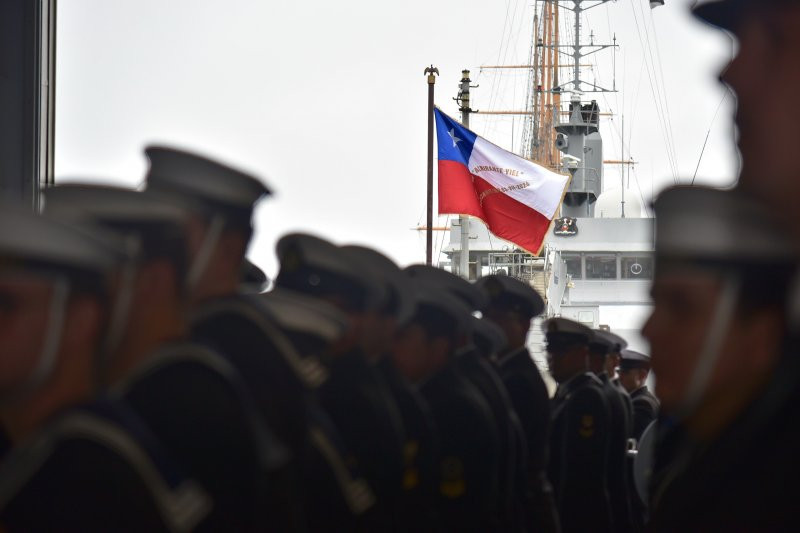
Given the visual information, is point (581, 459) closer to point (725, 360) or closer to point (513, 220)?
point (725, 360)

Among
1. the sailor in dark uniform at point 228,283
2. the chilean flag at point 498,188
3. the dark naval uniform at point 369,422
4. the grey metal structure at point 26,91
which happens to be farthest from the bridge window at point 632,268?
the sailor in dark uniform at point 228,283

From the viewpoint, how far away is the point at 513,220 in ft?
44.0

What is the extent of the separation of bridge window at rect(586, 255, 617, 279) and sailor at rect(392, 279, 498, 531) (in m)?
29.1

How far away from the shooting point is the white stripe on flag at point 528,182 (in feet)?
43.9

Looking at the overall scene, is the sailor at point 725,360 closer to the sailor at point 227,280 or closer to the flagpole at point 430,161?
the sailor at point 227,280

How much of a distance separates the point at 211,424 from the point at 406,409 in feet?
6.00

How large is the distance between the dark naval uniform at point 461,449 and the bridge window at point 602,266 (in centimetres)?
2911

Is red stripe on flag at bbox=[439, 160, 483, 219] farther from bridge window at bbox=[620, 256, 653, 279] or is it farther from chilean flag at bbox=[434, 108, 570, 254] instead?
bridge window at bbox=[620, 256, 653, 279]

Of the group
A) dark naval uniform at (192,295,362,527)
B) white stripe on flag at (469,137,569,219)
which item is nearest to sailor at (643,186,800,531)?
dark naval uniform at (192,295,362,527)

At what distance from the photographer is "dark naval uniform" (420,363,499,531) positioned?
5789 millimetres

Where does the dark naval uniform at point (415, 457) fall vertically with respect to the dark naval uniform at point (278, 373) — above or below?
below

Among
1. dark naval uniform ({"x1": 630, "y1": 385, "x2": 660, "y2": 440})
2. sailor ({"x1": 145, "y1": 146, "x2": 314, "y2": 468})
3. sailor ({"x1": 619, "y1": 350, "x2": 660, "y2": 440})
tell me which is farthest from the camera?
sailor ({"x1": 619, "y1": 350, "x2": 660, "y2": 440})

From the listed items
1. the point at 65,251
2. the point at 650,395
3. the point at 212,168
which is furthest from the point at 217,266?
the point at 650,395

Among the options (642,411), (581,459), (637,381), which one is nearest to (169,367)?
(581,459)
